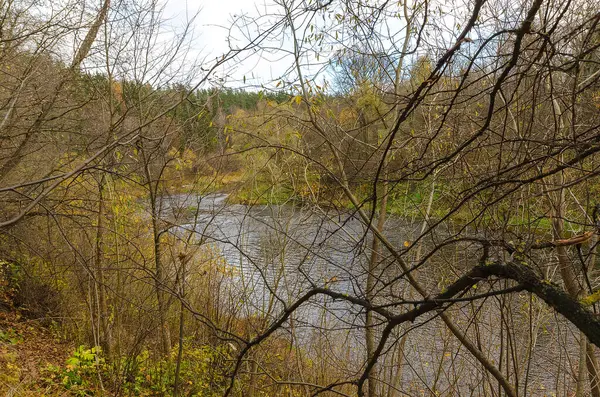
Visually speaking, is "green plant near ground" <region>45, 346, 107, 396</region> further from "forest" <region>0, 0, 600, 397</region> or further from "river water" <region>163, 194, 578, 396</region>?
"river water" <region>163, 194, 578, 396</region>

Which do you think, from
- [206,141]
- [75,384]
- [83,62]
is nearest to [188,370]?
[75,384]

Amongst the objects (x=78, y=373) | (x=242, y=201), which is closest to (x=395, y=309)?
(x=242, y=201)

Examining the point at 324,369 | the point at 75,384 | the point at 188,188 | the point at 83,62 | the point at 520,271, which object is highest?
the point at 83,62

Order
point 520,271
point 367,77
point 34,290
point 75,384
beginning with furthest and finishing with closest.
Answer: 1. point 34,290
2. point 75,384
3. point 367,77
4. point 520,271

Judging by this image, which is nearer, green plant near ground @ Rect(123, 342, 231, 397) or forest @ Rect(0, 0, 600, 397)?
forest @ Rect(0, 0, 600, 397)

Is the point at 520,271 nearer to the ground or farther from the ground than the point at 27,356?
farther from the ground

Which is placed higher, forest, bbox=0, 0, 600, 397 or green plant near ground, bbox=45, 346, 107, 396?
forest, bbox=0, 0, 600, 397

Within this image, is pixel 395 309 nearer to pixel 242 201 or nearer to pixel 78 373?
pixel 242 201

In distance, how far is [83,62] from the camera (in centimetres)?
533

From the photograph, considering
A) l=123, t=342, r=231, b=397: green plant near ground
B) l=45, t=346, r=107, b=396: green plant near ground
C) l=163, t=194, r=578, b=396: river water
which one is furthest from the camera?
l=123, t=342, r=231, b=397: green plant near ground

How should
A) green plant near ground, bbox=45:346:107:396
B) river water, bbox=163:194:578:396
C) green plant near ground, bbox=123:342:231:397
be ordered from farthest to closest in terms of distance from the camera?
green plant near ground, bbox=123:342:231:397
green plant near ground, bbox=45:346:107:396
river water, bbox=163:194:578:396

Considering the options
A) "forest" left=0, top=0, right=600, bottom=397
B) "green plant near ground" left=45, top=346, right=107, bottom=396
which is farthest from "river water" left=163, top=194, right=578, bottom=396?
"green plant near ground" left=45, top=346, right=107, bottom=396

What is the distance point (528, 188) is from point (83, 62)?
528 cm

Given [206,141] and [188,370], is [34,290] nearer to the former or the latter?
[188,370]
